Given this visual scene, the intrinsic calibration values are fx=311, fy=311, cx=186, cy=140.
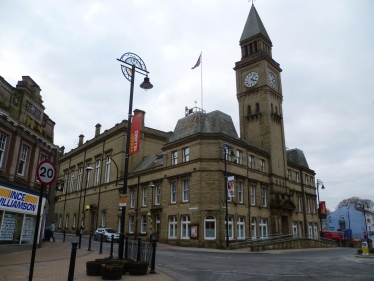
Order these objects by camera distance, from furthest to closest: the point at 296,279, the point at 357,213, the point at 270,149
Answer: the point at 357,213 → the point at 270,149 → the point at 296,279

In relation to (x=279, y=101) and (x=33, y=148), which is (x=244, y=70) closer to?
(x=279, y=101)

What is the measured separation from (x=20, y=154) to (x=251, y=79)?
104 ft

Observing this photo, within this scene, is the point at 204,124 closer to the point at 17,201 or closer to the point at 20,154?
the point at 20,154

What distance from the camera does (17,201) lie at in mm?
18938

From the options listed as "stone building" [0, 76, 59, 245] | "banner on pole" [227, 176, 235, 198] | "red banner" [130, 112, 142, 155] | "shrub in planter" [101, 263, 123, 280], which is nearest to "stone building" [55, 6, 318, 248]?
"banner on pole" [227, 176, 235, 198]

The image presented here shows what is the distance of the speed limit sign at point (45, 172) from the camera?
7.69 m

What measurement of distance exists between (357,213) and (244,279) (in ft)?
266

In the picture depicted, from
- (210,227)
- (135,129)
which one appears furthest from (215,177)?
(135,129)

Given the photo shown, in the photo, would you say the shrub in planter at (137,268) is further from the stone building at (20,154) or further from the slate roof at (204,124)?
the slate roof at (204,124)

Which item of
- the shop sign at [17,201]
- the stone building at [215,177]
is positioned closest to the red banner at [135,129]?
the shop sign at [17,201]

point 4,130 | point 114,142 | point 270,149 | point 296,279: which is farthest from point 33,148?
point 270,149

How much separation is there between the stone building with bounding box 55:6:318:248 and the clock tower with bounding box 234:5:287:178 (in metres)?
0.13

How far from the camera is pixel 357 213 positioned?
79.1m

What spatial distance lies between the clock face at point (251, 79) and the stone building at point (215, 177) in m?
0.14
